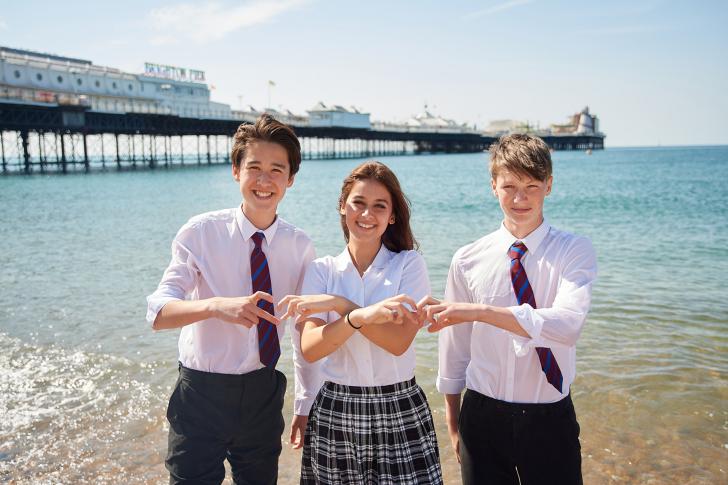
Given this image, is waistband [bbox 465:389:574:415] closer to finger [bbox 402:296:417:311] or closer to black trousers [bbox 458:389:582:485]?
black trousers [bbox 458:389:582:485]

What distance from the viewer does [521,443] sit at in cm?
250

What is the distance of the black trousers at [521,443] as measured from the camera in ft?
8.18

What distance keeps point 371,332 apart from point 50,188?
37.1 metres

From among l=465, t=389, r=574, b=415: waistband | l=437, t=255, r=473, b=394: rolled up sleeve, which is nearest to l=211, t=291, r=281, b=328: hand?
l=437, t=255, r=473, b=394: rolled up sleeve

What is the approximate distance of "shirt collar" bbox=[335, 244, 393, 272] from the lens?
8.67 ft

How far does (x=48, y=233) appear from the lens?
17.3 m

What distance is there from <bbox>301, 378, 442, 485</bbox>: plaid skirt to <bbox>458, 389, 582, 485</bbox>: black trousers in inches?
10.0

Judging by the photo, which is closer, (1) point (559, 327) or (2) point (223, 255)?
(1) point (559, 327)

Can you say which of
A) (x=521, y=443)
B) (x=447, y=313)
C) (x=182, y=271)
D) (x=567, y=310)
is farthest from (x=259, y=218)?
(x=521, y=443)

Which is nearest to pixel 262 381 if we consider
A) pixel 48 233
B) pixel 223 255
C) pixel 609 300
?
pixel 223 255

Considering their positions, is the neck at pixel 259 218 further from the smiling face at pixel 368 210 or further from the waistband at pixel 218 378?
the waistband at pixel 218 378

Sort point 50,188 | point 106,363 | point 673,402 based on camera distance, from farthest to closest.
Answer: point 50,188
point 106,363
point 673,402

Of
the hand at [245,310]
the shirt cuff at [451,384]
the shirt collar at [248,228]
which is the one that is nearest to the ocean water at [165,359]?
the shirt cuff at [451,384]

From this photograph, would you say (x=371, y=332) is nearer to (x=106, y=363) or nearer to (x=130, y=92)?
(x=106, y=363)
